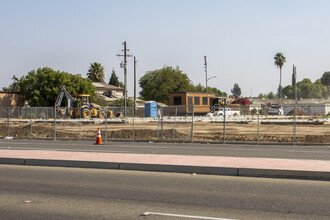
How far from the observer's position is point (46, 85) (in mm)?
65875

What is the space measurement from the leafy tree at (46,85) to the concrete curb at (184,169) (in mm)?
52928

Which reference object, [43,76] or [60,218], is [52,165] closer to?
[60,218]

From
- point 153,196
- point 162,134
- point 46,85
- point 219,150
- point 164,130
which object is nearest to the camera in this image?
point 153,196

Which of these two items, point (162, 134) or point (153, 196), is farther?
point (162, 134)

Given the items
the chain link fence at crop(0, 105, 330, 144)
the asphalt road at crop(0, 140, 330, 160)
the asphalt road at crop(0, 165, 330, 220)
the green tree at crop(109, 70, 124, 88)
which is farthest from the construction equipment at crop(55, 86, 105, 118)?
the green tree at crop(109, 70, 124, 88)

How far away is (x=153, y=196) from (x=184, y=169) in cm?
309

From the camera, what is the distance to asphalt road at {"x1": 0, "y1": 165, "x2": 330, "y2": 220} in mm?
7020

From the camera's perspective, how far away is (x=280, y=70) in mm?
117688

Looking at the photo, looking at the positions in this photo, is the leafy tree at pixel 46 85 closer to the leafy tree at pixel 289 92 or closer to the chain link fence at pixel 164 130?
the chain link fence at pixel 164 130

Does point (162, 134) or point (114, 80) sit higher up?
point (114, 80)

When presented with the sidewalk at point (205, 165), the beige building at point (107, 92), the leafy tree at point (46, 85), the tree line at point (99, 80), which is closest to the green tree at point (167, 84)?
the tree line at point (99, 80)

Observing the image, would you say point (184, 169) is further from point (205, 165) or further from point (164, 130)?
point (164, 130)

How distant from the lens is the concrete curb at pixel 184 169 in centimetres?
1033

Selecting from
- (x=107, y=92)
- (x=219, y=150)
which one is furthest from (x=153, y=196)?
(x=107, y=92)
